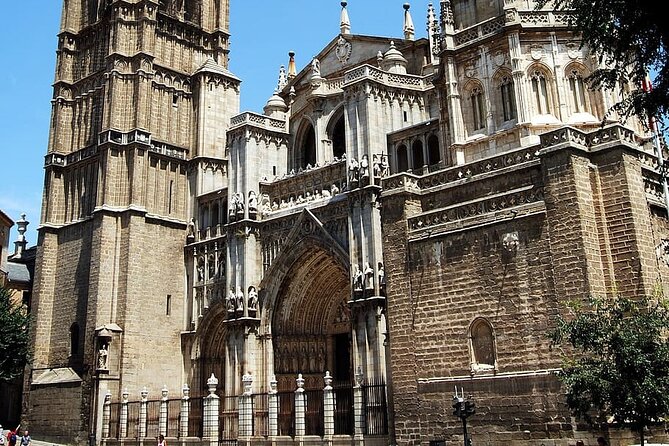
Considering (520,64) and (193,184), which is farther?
(193,184)

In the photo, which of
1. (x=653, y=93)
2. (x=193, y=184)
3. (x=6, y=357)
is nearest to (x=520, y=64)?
(x=653, y=93)

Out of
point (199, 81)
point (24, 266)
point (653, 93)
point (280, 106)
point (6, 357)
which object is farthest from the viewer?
point (24, 266)

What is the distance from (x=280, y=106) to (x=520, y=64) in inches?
548

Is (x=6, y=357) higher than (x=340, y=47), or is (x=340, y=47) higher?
(x=340, y=47)

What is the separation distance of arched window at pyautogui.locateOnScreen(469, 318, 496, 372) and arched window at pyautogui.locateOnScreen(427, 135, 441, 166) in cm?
1025

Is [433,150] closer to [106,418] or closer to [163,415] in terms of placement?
[163,415]

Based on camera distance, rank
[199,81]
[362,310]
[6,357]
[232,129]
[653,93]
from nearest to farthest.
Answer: [653,93] → [362,310] → [6,357] → [232,129] → [199,81]

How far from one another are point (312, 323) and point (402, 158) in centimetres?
768

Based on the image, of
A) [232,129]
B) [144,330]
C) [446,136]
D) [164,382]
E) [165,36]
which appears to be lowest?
[164,382]

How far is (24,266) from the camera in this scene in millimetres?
43875

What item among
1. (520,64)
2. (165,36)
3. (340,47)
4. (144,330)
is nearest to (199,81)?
(165,36)

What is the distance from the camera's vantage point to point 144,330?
102ft

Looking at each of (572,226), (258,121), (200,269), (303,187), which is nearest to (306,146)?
(258,121)

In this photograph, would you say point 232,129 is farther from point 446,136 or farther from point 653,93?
point 653,93
